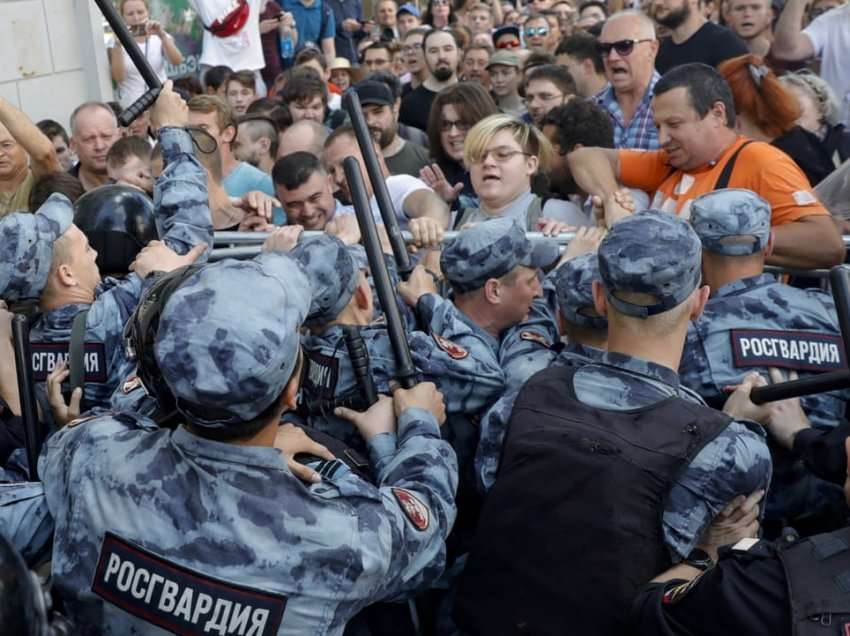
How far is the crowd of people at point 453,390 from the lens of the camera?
2.06 meters

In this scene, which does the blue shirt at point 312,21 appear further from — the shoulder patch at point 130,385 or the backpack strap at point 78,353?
the shoulder patch at point 130,385

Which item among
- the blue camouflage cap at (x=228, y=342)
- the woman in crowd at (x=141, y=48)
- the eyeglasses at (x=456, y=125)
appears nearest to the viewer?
the blue camouflage cap at (x=228, y=342)

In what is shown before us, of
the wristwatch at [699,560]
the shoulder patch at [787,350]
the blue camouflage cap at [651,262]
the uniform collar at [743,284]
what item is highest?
the blue camouflage cap at [651,262]

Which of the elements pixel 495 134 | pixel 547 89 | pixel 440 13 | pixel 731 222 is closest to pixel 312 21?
pixel 440 13

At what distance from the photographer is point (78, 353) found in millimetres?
3488

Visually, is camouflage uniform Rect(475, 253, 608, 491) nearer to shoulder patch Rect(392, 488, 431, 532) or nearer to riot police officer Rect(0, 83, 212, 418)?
shoulder patch Rect(392, 488, 431, 532)

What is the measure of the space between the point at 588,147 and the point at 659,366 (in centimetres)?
296

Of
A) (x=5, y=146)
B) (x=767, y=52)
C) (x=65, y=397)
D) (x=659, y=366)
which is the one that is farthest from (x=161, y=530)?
(x=767, y=52)

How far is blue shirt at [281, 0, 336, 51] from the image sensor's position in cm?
1229

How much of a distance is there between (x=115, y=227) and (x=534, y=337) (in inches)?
68.0

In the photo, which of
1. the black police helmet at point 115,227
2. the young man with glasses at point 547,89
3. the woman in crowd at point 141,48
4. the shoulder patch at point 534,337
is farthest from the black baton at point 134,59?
the woman in crowd at point 141,48

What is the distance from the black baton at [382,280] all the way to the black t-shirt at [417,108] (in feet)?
17.9

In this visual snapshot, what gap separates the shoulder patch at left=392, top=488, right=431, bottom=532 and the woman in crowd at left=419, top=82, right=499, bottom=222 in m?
4.14

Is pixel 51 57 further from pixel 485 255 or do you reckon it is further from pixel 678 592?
pixel 678 592
